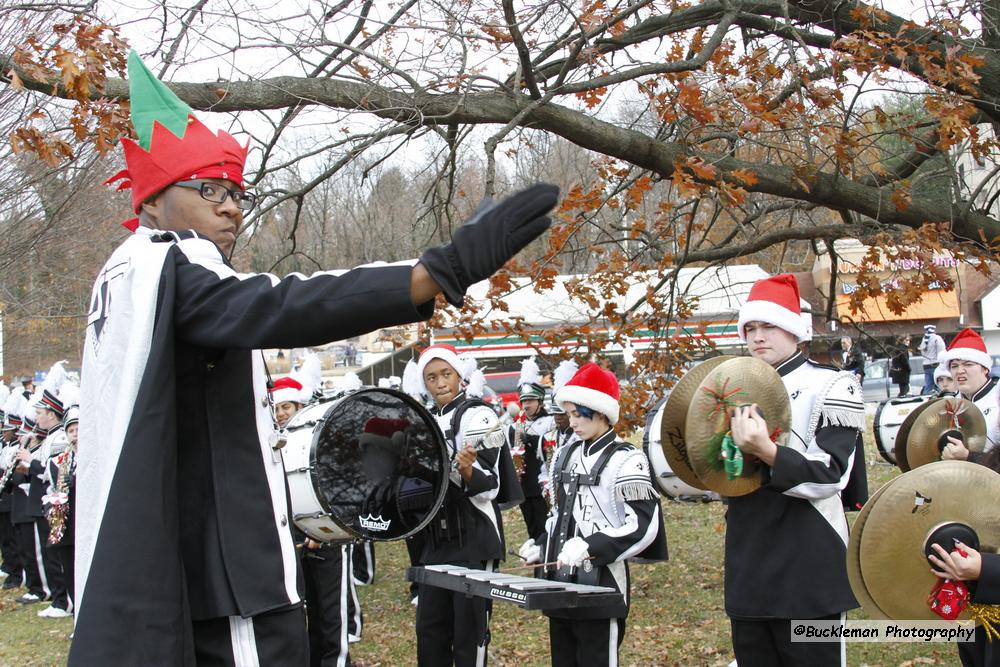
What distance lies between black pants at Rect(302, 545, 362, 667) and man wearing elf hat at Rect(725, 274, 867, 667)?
356 cm

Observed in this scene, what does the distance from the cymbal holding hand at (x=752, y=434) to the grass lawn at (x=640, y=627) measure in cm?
365

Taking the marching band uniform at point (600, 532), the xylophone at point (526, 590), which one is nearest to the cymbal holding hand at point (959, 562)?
the xylophone at point (526, 590)

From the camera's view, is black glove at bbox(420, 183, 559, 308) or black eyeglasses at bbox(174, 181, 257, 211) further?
black eyeglasses at bbox(174, 181, 257, 211)

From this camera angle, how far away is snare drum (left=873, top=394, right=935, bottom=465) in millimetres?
8125

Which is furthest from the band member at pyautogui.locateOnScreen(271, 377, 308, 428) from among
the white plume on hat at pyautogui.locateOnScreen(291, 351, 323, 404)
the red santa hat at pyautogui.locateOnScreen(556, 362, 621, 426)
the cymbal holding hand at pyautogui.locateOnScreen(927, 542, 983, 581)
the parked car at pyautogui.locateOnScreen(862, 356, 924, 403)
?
the parked car at pyautogui.locateOnScreen(862, 356, 924, 403)

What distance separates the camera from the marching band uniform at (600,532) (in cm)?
530

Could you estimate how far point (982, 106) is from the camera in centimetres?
806

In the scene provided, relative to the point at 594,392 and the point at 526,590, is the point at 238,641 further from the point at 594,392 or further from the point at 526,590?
the point at 594,392

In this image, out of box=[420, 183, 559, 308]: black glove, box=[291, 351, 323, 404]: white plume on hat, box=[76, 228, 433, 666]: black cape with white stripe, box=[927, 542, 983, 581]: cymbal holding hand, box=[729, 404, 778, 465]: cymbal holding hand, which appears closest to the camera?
box=[420, 183, 559, 308]: black glove

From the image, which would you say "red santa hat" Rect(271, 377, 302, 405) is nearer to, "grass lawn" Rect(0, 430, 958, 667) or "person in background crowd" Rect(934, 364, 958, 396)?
"grass lawn" Rect(0, 430, 958, 667)

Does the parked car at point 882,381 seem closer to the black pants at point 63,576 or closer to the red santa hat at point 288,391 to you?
the black pants at point 63,576

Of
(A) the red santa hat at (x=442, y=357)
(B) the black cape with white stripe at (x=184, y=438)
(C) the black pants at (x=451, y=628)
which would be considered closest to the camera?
(B) the black cape with white stripe at (x=184, y=438)

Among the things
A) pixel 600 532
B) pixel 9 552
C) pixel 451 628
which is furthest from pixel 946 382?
pixel 9 552

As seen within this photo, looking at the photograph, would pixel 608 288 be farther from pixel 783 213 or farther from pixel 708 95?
pixel 783 213
